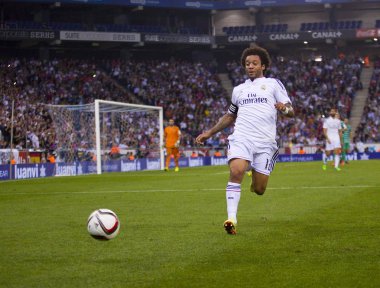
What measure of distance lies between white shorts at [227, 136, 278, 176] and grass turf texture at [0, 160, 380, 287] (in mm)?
893

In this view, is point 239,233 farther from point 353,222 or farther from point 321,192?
point 321,192

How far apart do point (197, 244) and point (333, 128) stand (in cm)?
2236

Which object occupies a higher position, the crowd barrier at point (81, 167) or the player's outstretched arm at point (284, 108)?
the player's outstretched arm at point (284, 108)

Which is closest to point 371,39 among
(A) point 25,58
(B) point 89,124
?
(A) point 25,58

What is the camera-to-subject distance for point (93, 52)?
62438 mm

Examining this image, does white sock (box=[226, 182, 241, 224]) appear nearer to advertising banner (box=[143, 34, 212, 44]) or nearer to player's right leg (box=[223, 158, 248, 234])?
player's right leg (box=[223, 158, 248, 234])

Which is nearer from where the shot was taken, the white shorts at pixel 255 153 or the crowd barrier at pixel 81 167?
the white shorts at pixel 255 153

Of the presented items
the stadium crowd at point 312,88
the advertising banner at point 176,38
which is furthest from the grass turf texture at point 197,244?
the advertising banner at point 176,38

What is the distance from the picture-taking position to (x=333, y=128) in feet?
101

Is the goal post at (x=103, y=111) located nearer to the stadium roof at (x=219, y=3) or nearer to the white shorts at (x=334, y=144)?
the white shorts at (x=334, y=144)

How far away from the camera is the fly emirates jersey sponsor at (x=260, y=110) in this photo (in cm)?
998

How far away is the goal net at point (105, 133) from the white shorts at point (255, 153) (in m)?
24.1

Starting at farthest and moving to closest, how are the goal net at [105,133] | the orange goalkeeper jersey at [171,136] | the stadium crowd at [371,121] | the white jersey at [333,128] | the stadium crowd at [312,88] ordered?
the stadium crowd at [371,121]
the stadium crowd at [312,88]
the goal net at [105,133]
the orange goalkeeper jersey at [171,136]
the white jersey at [333,128]

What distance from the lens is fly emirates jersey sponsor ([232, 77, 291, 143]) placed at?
998 centimetres
